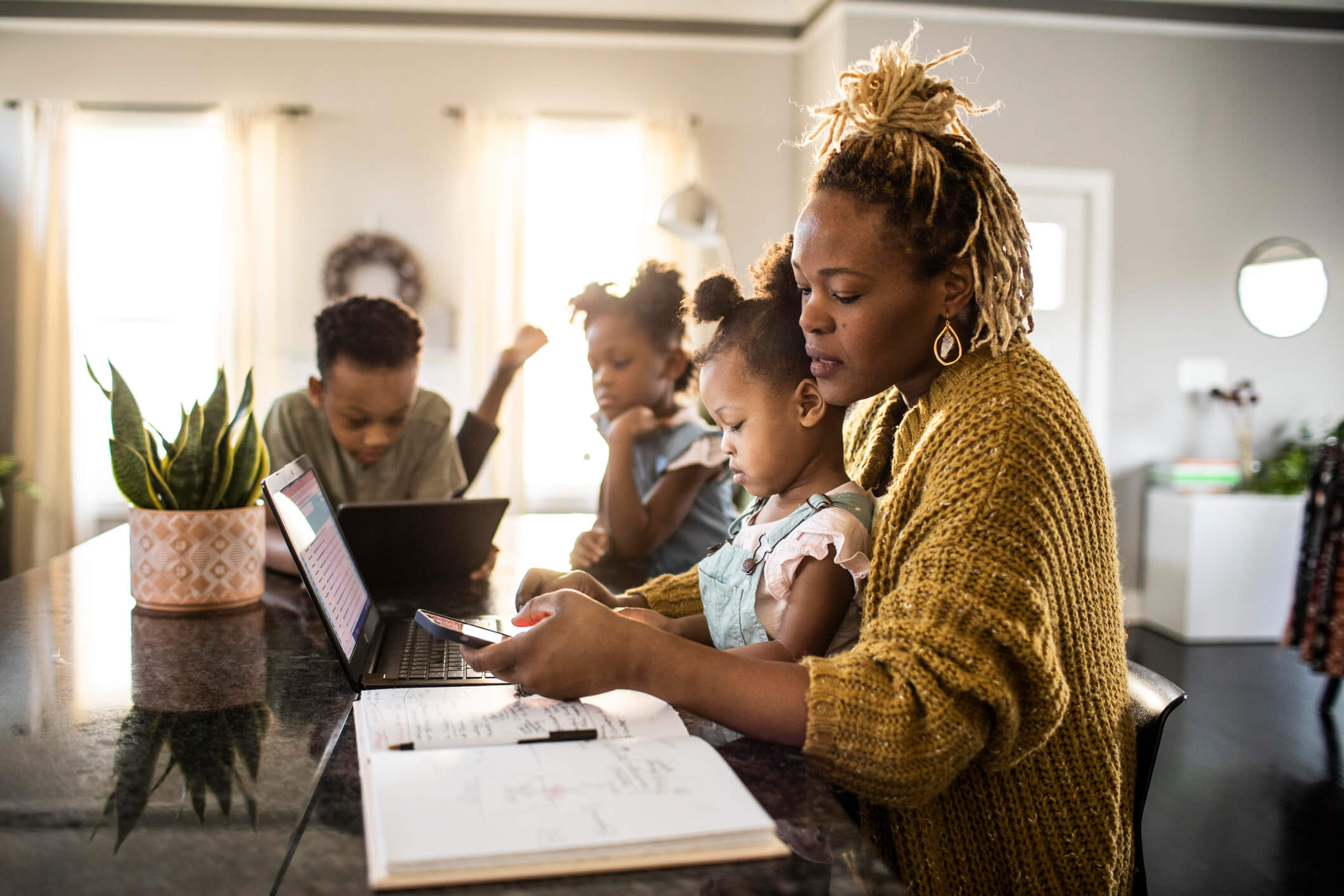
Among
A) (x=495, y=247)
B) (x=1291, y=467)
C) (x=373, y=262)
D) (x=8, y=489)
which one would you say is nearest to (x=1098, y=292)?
(x=1291, y=467)

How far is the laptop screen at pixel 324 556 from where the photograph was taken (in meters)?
1.07

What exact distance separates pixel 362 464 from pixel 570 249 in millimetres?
3217

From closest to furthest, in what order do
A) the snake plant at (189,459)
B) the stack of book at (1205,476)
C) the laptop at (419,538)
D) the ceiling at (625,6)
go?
the snake plant at (189,459) → the laptop at (419,538) → the stack of book at (1205,476) → the ceiling at (625,6)

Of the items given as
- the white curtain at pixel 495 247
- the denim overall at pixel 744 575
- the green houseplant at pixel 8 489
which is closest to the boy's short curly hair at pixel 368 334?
the denim overall at pixel 744 575

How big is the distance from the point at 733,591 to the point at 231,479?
824 millimetres

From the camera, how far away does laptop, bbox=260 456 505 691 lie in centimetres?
105

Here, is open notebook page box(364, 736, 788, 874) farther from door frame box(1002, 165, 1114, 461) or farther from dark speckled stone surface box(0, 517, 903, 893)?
door frame box(1002, 165, 1114, 461)

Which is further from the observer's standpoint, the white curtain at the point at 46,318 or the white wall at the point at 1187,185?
the white curtain at the point at 46,318

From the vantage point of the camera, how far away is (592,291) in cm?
213

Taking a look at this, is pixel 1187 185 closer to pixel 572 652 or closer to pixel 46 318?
pixel 572 652

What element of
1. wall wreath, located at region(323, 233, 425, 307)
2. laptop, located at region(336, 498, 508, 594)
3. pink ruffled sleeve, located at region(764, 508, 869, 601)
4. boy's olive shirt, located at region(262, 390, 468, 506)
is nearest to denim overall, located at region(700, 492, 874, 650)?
pink ruffled sleeve, located at region(764, 508, 869, 601)

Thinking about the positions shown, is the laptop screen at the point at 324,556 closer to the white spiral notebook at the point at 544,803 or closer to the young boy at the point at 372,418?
the white spiral notebook at the point at 544,803

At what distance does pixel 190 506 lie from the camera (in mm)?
1466

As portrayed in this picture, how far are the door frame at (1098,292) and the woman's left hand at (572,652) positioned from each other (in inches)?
180
